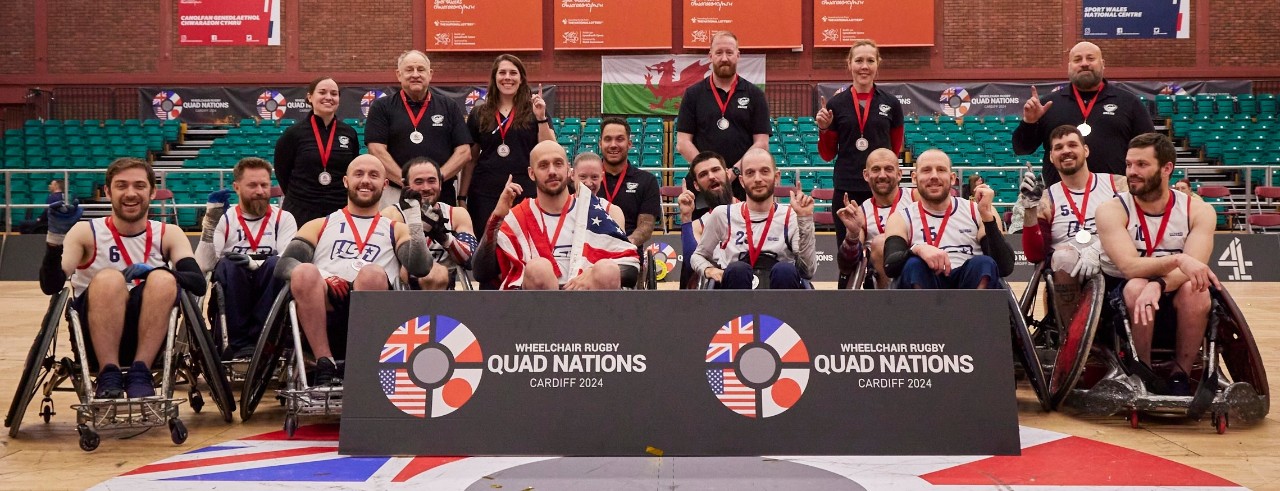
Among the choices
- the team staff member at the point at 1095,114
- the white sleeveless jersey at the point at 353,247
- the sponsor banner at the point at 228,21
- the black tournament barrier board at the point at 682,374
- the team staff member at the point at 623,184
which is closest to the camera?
the black tournament barrier board at the point at 682,374

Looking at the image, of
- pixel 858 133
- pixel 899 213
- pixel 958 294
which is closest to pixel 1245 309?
pixel 858 133

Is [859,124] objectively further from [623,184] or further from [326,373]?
[326,373]

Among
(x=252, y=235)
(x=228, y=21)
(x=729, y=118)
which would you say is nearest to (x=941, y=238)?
(x=729, y=118)

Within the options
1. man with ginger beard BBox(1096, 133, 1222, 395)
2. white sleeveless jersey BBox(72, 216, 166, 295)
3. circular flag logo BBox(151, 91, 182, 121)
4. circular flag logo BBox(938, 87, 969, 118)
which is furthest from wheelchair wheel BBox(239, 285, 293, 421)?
circular flag logo BBox(151, 91, 182, 121)

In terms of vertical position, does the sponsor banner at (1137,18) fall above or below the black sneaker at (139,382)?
Answer: above

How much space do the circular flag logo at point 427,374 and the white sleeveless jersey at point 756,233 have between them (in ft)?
5.55

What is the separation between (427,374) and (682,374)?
91cm

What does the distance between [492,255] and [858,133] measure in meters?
2.39

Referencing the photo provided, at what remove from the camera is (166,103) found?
19766 millimetres

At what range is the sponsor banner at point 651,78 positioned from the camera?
63.2ft

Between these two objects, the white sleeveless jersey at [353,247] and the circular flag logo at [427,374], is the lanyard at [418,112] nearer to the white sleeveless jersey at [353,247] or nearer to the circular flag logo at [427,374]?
the white sleeveless jersey at [353,247]

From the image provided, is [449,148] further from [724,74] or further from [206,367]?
[206,367]

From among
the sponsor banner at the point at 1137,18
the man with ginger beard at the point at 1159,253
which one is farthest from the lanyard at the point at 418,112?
the sponsor banner at the point at 1137,18

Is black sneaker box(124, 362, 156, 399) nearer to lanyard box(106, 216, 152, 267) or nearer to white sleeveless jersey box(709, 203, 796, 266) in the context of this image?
lanyard box(106, 216, 152, 267)
